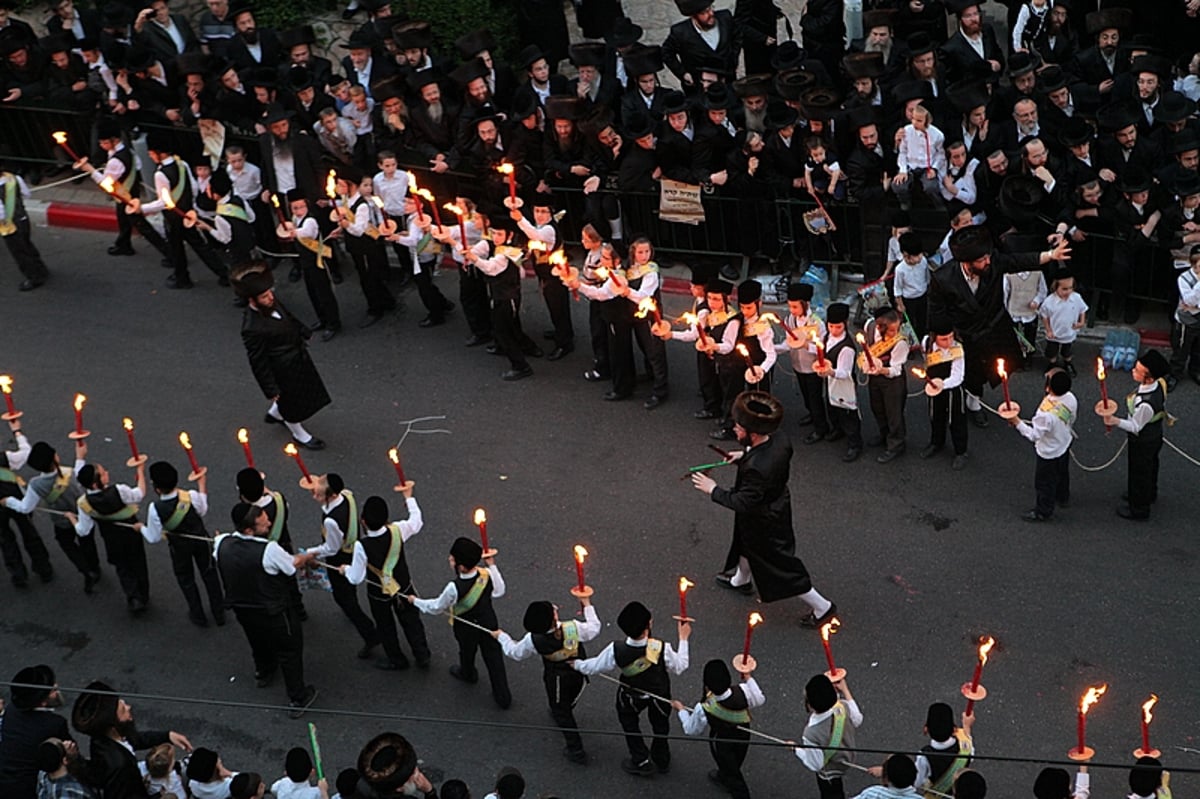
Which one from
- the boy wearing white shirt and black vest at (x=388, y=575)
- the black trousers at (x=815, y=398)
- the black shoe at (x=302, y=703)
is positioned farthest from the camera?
the black trousers at (x=815, y=398)

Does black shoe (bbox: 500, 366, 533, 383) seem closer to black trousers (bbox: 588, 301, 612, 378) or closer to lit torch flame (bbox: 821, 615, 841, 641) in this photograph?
black trousers (bbox: 588, 301, 612, 378)

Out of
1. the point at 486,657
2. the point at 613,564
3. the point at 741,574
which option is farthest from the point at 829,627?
the point at 613,564

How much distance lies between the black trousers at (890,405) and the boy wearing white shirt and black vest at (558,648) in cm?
368

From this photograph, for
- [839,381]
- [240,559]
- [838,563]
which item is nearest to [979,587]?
[838,563]

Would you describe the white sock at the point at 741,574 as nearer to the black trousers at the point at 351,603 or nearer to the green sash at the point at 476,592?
the green sash at the point at 476,592

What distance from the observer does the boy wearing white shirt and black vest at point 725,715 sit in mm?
9680

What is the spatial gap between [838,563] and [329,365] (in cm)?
540

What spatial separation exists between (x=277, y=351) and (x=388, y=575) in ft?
10.5

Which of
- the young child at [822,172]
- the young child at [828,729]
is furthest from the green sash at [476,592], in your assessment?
the young child at [822,172]

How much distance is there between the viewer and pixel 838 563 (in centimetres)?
1223

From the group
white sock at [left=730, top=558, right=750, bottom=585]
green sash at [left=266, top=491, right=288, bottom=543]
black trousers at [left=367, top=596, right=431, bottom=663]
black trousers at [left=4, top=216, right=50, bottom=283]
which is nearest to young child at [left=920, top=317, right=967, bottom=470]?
white sock at [left=730, top=558, right=750, bottom=585]

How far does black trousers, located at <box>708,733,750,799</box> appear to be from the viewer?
10.0 m

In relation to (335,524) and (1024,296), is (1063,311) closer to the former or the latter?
(1024,296)

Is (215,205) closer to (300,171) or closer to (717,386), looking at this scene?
(300,171)
